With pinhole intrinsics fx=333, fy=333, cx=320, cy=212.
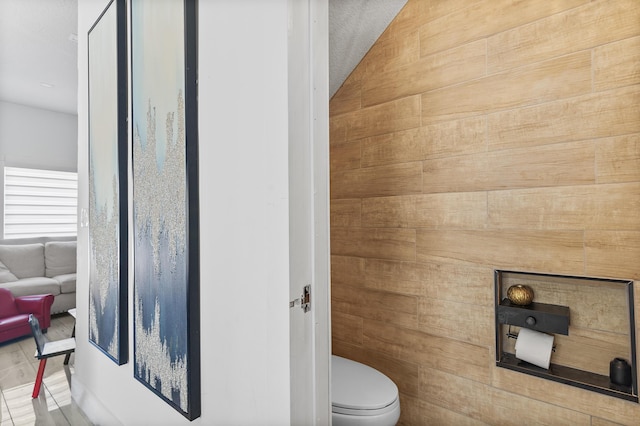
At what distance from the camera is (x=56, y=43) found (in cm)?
267

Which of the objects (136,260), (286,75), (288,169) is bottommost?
(136,260)

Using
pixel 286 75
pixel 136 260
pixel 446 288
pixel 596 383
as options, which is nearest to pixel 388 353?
pixel 446 288

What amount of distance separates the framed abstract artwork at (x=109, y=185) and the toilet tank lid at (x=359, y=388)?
0.90 m

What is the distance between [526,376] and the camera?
4.59 ft

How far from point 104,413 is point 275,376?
1.31 meters

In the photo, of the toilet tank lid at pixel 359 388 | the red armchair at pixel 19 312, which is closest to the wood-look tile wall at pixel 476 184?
the toilet tank lid at pixel 359 388

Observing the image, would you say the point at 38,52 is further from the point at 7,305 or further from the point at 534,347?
the point at 534,347

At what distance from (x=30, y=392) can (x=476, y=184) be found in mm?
2775

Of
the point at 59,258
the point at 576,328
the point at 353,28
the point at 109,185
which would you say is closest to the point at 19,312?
the point at 59,258

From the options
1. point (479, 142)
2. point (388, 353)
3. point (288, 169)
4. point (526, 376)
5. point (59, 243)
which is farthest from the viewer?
point (59, 243)

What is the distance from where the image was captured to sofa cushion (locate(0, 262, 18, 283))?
3512 mm

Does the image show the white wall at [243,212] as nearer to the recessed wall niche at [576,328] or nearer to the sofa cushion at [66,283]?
the recessed wall niche at [576,328]

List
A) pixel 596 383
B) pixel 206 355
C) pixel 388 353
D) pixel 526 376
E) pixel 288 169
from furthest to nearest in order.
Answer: pixel 388 353 < pixel 526 376 < pixel 596 383 < pixel 206 355 < pixel 288 169

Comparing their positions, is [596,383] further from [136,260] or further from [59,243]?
→ [59,243]
